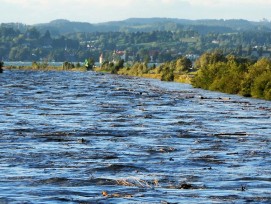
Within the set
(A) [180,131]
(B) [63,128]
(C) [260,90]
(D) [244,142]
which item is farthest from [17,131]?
(C) [260,90]

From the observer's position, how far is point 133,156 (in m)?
47.5

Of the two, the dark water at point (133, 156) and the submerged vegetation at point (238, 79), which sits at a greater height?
the dark water at point (133, 156)

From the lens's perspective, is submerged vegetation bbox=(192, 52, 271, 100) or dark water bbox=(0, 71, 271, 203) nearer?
dark water bbox=(0, 71, 271, 203)

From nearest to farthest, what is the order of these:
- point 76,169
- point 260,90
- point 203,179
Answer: point 203,179 < point 76,169 < point 260,90

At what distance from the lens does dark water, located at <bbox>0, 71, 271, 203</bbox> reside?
117 ft

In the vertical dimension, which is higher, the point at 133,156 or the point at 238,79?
the point at 133,156

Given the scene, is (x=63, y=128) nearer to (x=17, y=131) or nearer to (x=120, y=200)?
(x=17, y=131)

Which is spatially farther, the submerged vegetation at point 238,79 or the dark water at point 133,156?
the submerged vegetation at point 238,79

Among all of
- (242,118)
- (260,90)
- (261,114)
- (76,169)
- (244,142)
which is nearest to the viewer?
(76,169)

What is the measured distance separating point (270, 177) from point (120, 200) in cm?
963

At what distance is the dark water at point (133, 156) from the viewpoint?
35688mm

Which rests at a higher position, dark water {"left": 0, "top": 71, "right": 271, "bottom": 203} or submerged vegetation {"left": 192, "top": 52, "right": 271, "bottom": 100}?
dark water {"left": 0, "top": 71, "right": 271, "bottom": 203}

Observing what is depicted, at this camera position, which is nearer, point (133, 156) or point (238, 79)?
point (133, 156)

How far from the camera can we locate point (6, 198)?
3394 cm
